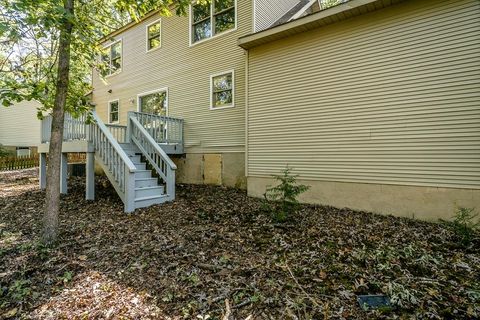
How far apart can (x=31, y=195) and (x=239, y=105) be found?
682 cm

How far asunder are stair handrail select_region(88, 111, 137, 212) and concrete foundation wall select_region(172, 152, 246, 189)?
118 inches

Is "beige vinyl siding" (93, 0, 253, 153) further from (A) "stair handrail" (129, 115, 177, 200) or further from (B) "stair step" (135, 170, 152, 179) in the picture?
(B) "stair step" (135, 170, 152, 179)

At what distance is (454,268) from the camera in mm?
3123

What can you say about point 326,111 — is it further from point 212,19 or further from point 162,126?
point 212,19

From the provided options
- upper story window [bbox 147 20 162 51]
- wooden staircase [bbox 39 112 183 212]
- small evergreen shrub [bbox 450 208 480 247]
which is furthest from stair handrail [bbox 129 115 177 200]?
small evergreen shrub [bbox 450 208 480 247]

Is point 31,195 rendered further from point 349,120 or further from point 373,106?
point 373,106

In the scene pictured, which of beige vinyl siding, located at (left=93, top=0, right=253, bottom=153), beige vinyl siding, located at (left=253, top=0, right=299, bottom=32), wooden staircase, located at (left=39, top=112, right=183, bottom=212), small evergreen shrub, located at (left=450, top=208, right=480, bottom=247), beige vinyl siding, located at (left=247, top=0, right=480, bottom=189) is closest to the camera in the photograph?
small evergreen shrub, located at (left=450, top=208, right=480, bottom=247)

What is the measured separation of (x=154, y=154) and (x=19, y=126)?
20.1 meters

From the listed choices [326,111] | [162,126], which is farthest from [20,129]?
[326,111]

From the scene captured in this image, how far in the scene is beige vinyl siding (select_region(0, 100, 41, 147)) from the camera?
2011cm

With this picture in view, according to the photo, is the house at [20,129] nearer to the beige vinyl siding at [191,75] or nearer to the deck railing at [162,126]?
the beige vinyl siding at [191,75]

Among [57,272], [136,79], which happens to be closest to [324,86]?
[57,272]

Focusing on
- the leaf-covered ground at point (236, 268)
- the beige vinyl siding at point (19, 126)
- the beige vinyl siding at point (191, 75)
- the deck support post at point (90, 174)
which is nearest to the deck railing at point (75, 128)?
the deck support post at point (90, 174)

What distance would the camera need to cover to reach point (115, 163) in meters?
6.14
